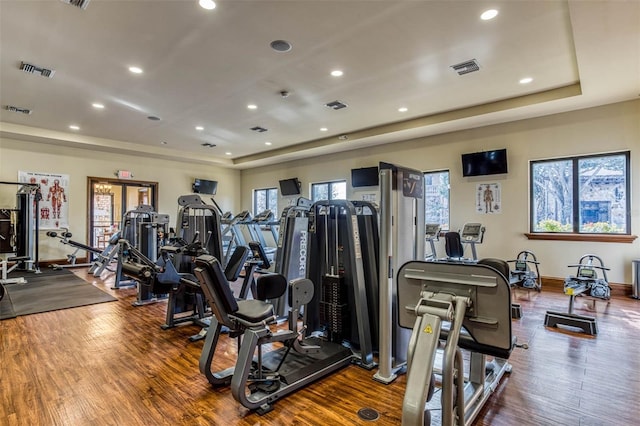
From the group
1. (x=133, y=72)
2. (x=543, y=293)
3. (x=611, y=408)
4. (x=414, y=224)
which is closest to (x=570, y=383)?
(x=611, y=408)

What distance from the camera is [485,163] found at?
6.50 m

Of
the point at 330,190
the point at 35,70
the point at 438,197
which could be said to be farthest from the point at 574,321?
the point at 35,70

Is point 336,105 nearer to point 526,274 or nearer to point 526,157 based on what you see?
point 526,157

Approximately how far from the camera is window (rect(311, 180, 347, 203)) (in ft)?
29.9

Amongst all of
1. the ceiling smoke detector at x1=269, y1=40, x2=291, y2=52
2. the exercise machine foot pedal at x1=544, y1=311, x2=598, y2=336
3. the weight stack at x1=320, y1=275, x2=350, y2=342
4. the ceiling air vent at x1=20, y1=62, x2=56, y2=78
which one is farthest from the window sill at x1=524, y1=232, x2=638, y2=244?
the ceiling air vent at x1=20, y1=62, x2=56, y2=78

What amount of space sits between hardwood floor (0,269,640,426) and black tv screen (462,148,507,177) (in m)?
3.23

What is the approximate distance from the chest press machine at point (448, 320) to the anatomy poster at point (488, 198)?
5350 mm

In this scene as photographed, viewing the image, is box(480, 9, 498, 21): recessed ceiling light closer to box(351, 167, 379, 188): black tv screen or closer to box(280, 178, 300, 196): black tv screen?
box(351, 167, 379, 188): black tv screen

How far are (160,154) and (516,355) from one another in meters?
9.47

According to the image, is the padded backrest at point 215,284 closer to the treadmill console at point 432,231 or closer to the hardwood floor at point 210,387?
the hardwood floor at point 210,387

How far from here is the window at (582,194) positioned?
5410 millimetres

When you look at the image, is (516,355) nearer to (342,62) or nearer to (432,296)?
(432,296)

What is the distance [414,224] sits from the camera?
301cm

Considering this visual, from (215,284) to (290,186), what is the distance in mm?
7937
